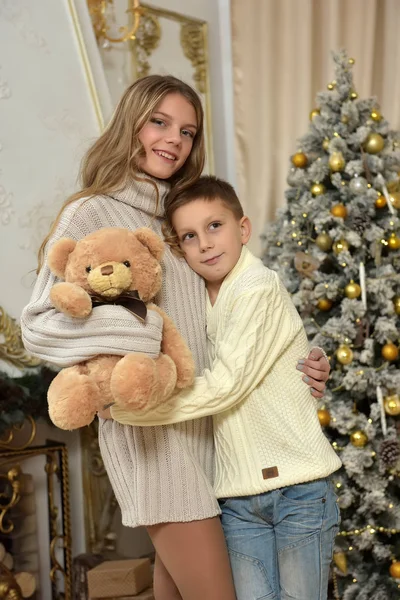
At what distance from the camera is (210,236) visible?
1.56 m

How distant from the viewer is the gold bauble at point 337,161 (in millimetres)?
2578

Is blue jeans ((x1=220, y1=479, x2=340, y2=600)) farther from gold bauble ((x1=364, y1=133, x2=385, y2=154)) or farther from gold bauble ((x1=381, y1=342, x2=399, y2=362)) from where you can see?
gold bauble ((x1=364, y1=133, x2=385, y2=154))

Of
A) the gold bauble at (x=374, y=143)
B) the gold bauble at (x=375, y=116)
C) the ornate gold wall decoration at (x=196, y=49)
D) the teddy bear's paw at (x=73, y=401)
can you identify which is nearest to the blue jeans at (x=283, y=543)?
the teddy bear's paw at (x=73, y=401)

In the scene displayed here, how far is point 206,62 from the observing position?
3732 mm

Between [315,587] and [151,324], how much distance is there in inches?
26.0

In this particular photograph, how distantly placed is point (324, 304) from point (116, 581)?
1312 millimetres

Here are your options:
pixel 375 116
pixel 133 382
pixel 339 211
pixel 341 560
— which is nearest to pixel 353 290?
pixel 339 211

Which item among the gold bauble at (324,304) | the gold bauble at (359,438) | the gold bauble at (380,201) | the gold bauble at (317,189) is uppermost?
the gold bauble at (317,189)

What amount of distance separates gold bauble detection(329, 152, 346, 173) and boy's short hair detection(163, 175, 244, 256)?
1.05m

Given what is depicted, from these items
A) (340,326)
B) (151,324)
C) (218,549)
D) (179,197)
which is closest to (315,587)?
(218,549)

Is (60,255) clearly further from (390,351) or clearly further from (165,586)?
(390,351)

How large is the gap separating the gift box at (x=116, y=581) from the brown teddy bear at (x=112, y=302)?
5.07ft

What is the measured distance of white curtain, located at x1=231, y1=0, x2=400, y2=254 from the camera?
3.70 metres

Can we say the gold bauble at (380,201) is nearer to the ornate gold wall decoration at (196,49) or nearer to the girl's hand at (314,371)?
the girl's hand at (314,371)
